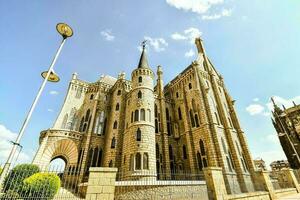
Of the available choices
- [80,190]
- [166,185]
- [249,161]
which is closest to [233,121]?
[249,161]

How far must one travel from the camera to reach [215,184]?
27.2ft

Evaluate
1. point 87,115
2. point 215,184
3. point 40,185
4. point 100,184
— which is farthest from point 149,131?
point 100,184

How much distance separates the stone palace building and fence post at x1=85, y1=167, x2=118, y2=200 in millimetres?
9627

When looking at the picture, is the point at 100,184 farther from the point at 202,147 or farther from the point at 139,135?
the point at 202,147

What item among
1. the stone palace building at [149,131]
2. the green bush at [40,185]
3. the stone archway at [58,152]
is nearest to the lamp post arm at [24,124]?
the green bush at [40,185]

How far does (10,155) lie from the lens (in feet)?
18.1

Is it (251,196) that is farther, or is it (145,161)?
(145,161)

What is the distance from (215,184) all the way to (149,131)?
1056 cm

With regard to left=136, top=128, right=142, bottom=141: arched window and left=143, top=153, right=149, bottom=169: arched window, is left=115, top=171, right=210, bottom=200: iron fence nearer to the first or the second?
left=143, top=153, right=149, bottom=169: arched window

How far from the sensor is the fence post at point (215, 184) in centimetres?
815

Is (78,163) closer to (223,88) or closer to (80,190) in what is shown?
(80,190)

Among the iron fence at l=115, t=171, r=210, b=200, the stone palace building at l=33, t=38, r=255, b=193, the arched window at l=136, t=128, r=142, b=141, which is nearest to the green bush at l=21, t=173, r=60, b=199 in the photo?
the iron fence at l=115, t=171, r=210, b=200

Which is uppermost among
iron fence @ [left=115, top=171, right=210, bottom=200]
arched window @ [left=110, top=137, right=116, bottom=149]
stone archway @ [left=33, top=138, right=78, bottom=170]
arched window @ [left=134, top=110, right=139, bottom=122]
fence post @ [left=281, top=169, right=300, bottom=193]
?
arched window @ [left=134, top=110, right=139, bottom=122]

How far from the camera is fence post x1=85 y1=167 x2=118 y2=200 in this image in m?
6.02
